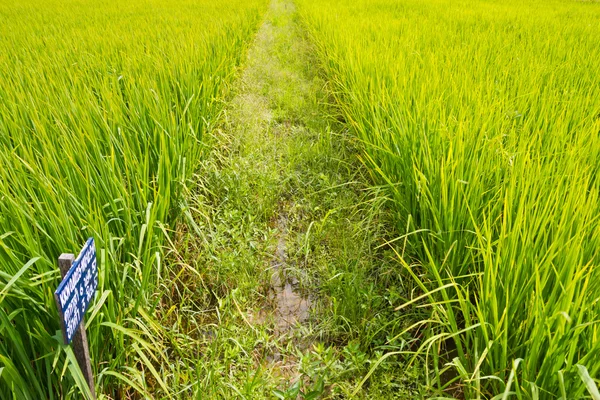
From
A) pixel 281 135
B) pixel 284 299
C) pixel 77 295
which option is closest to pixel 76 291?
pixel 77 295

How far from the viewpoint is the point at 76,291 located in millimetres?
737

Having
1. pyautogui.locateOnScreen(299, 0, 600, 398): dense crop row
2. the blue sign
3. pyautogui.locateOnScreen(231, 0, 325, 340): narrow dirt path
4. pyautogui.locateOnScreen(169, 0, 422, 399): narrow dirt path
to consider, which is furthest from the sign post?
pyautogui.locateOnScreen(299, 0, 600, 398): dense crop row

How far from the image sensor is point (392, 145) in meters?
1.84

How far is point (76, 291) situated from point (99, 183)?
616 mm

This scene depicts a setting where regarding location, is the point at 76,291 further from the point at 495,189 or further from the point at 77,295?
the point at 495,189

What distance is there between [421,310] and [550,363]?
57cm

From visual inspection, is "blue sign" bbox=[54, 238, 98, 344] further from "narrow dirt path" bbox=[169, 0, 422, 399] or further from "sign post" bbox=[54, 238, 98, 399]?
"narrow dirt path" bbox=[169, 0, 422, 399]

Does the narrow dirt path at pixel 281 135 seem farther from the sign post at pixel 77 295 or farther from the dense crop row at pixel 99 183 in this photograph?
the sign post at pixel 77 295

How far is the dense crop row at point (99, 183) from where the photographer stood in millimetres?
919

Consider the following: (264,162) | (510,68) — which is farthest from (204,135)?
(510,68)

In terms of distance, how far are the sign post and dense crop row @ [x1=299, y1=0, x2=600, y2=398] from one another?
72 centimetres

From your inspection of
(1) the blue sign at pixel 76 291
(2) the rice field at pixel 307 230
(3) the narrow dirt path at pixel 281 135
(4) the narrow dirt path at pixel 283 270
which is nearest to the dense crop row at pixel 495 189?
(2) the rice field at pixel 307 230

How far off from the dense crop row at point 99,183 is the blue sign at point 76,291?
0.35 ft

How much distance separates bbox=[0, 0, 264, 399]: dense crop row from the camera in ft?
3.01
